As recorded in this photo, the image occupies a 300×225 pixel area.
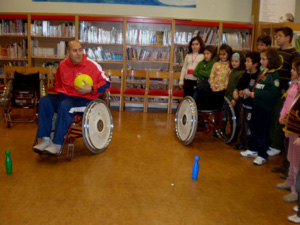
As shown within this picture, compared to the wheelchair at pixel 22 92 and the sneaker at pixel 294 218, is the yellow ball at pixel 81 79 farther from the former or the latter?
the sneaker at pixel 294 218

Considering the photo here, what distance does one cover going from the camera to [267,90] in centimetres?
311

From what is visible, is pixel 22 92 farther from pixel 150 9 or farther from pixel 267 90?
pixel 267 90

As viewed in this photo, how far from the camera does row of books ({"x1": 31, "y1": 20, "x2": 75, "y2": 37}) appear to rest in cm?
623

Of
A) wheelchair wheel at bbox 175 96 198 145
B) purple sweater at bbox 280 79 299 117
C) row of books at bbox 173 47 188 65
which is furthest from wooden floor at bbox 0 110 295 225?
row of books at bbox 173 47 188 65

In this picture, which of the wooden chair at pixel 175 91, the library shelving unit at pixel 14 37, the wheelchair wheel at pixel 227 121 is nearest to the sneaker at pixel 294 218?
the wheelchair wheel at pixel 227 121

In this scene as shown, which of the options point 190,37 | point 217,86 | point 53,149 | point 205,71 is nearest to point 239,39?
point 190,37

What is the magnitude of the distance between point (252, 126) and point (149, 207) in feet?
5.53

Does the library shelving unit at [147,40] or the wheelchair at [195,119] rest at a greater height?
the library shelving unit at [147,40]

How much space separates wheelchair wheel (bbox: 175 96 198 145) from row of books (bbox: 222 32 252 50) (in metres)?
2.97

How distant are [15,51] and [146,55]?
106 inches

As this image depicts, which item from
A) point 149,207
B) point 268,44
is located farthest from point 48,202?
point 268,44

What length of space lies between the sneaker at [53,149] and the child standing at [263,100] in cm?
205

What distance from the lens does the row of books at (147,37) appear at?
6.30 meters

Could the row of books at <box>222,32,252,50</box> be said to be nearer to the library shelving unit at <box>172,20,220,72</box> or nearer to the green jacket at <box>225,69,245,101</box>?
the library shelving unit at <box>172,20,220,72</box>
